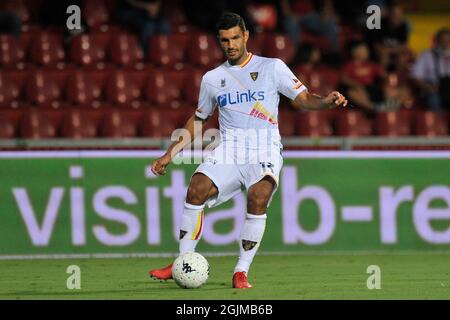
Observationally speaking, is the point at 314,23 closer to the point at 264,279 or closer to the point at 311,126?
the point at 311,126

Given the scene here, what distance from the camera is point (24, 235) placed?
11.9 metres

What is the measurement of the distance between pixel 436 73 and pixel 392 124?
149cm

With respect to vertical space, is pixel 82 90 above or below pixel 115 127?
above

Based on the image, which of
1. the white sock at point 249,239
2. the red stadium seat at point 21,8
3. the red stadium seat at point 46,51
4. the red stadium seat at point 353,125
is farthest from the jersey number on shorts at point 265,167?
the red stadium seat at point 21,8

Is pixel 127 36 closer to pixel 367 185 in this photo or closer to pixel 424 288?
pixel 367 185

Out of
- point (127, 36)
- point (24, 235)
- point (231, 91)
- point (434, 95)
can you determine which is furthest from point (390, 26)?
point (231, 91)

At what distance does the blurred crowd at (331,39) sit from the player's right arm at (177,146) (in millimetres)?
5528

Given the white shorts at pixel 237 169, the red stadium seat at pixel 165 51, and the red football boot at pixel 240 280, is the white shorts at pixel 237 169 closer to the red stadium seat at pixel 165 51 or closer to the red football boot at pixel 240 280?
the red football boot at pixel 240 280

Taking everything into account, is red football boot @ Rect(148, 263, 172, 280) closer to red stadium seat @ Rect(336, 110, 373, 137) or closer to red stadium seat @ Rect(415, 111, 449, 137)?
red stadium seat @ Rect(336, 110, 373, 137)

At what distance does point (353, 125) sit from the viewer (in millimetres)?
13953

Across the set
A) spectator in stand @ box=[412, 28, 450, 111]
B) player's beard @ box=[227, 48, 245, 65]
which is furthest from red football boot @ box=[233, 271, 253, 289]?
spectator in stand @ box=[412, 28, 450, 111]

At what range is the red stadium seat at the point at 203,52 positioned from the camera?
1504 centimetres

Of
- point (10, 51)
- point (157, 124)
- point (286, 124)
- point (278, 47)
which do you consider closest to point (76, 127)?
point (157, 124)

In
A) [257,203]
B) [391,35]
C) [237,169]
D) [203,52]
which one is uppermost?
[391,35]
